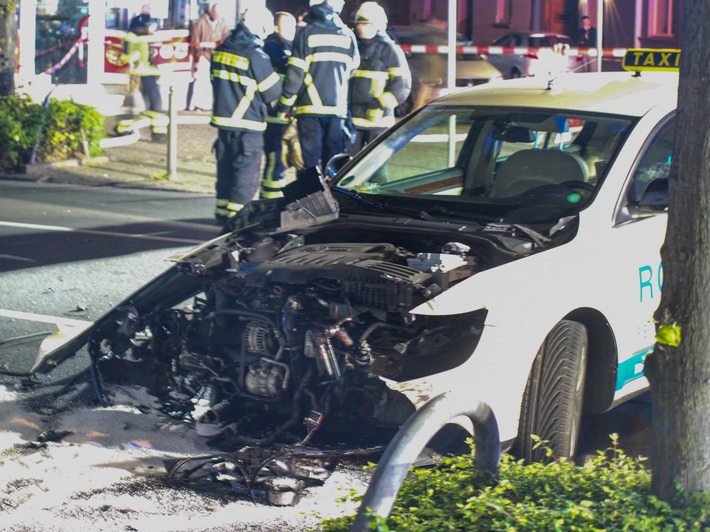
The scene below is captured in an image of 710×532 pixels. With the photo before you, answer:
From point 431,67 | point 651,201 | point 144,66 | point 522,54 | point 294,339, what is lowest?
point 294,339

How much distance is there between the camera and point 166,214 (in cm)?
1135

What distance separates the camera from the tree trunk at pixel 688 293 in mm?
3135

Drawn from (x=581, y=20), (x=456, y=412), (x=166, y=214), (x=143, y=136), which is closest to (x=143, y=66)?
(x=143, y=136)

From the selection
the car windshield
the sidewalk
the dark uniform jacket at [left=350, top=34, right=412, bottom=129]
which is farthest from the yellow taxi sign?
the sidewalk

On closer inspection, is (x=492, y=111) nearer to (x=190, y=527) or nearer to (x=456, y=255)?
(x=456, y=255)

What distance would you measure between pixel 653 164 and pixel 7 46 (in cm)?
1110

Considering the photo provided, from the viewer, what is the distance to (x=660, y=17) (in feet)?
86.4

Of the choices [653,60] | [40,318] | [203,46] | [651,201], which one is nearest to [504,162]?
[651,201]

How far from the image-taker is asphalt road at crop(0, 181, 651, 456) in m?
6.16

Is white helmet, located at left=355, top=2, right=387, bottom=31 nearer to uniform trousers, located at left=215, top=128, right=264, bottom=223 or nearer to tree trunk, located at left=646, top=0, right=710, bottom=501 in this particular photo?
uniform trousers, located at left=215, top=128, right=264, bottom=223

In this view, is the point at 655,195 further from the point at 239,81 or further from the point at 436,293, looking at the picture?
the point at 239,81

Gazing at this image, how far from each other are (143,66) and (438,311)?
15.2 metres

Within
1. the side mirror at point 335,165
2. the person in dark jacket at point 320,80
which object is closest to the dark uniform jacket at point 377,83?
the person in dark jacket at point 320,80

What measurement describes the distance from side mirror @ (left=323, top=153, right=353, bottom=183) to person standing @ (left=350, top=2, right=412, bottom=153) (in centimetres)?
512
